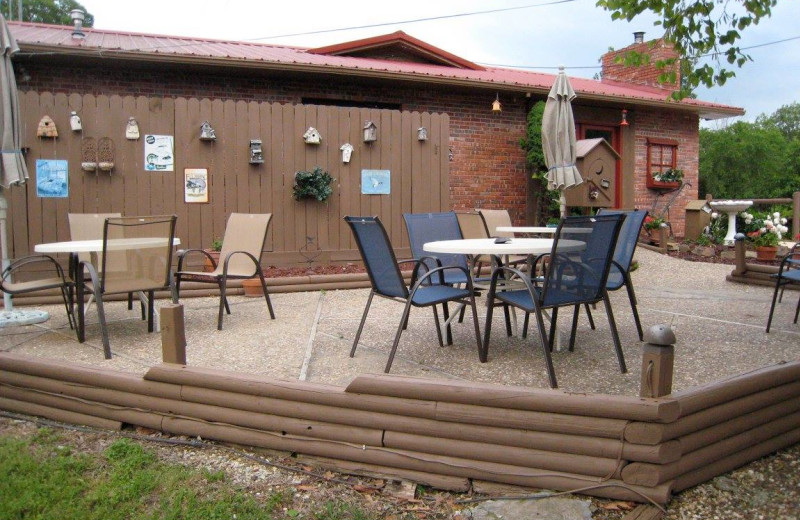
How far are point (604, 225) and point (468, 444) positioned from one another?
147 centimetres

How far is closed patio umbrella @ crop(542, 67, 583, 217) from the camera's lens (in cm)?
767

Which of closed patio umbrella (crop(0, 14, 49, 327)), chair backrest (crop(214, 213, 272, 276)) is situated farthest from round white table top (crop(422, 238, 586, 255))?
closed patio umbrella (crop(0, 14, 49, 327))

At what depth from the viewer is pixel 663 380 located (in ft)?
7.43

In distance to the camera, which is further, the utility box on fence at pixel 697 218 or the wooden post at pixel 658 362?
the utility box on fence at pixel 697 218

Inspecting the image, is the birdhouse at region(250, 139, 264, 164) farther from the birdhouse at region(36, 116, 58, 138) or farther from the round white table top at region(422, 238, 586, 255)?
the round white table top at region(422, 238, 586, 255)

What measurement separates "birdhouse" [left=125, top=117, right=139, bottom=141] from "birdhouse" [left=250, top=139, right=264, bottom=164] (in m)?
1.29

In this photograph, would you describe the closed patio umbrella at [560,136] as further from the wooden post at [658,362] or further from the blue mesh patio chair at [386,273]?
the wooden post at [658,362]

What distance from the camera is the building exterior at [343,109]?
297 inches

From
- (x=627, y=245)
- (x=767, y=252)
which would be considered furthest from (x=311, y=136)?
(x=767, y=252)

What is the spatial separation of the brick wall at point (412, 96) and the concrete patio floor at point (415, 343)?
4.17 meters

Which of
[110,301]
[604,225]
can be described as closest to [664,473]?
[604,225]

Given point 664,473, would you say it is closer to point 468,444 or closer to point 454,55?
point 468,444

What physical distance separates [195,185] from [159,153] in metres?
0.53

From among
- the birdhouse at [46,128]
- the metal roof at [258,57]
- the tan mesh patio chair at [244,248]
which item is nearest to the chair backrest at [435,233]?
the tan mesh patio chair at [244,248]
